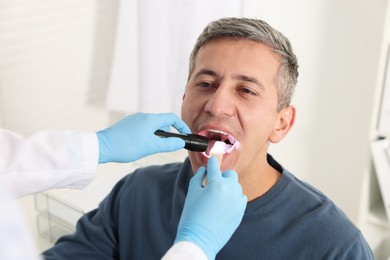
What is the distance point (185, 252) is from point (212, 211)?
0.41ft

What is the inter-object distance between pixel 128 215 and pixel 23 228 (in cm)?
68

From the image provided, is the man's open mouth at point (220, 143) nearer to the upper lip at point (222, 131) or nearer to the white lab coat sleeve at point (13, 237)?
the upper lip at point (222, 131)

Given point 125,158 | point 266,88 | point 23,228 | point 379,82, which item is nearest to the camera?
point 23,228

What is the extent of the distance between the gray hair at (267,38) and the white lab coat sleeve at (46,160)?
432mm

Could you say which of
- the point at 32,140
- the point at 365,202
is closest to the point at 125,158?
the point at 32,140

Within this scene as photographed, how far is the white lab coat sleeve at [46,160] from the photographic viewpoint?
770 millimetres

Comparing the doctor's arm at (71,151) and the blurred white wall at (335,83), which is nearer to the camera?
the doctor's arm at (71,151)

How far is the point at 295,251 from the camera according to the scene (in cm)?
94

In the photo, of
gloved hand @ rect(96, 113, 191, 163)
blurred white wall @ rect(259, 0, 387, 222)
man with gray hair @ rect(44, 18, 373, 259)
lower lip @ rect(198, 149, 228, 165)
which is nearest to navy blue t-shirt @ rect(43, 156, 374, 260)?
man with gray hair @ rect(44, 18, 373, 259)

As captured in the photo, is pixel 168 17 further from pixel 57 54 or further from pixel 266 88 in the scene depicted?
pixel 266 88

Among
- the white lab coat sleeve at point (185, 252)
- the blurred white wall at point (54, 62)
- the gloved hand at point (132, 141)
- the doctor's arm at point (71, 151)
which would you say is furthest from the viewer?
the blurred white wall at point (54, 62)

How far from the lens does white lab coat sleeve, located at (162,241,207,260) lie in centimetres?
67

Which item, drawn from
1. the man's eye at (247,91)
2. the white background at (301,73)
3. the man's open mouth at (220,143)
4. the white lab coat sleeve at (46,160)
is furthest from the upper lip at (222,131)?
the white background at (301,73)

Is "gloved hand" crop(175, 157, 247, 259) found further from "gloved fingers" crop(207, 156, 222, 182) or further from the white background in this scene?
the white background
